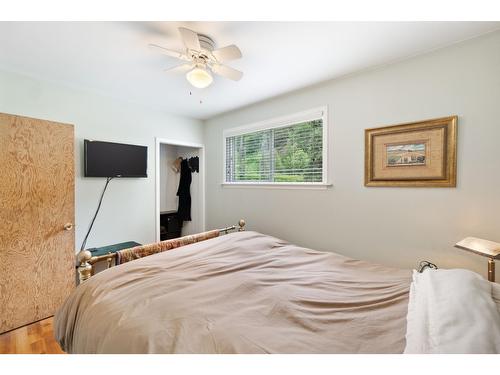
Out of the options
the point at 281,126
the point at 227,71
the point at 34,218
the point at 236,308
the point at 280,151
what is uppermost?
the point at 227,71

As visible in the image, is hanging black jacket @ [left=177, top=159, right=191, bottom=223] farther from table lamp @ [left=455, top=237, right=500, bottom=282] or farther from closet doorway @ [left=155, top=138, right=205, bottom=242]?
table lamp @ [left=455, top=237, right=500, bottom=282]

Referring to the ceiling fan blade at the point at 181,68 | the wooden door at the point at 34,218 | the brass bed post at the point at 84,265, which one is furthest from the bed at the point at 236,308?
the ceiling fan blade at the point at 181,68

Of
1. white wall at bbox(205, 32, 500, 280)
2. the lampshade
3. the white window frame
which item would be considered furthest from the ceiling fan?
the lampshade

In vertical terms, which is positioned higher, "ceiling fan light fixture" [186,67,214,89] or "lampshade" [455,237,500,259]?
"ceiling fan light fixture" [186,67,214,89]

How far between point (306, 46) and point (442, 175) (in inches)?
57.5

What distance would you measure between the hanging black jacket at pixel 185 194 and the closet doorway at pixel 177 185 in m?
0.07

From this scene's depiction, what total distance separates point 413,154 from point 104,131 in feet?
10.7

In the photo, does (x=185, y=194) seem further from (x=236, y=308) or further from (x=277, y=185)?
(x=236, y=308)

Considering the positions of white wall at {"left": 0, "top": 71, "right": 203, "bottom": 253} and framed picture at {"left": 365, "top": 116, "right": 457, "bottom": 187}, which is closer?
framed picture at {"left": 365, "top": 116, "right": 457, "bottom": 187}

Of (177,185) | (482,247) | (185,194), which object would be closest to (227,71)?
(482,247)

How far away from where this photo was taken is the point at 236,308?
1.10 metres

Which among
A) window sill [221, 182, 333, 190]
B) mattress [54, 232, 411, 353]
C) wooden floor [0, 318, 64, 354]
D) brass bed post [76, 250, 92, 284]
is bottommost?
wooden floor [0, 318, 64, 354]

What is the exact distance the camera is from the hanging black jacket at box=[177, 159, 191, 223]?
4.07 meters
